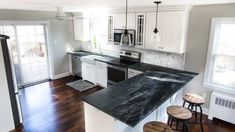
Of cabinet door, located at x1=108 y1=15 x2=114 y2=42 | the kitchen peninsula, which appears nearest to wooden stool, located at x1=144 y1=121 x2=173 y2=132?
the kitchen peninsula

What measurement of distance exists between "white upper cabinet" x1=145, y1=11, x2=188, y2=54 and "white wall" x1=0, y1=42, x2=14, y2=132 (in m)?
3.26

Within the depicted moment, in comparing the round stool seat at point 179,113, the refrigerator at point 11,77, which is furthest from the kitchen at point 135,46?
the refrigerator at point 11,77

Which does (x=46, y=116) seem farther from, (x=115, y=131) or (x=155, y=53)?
(x=155, y=53)

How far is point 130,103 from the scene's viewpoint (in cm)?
242

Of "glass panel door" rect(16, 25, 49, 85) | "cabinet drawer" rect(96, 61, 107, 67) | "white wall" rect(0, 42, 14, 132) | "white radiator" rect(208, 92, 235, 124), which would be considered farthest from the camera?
"glass panel door" rect(16, 25, 49, 85)

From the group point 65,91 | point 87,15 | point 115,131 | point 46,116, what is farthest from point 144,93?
point 87,15

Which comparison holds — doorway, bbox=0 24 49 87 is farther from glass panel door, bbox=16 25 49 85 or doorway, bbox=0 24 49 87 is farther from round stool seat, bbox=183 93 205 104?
round stool seat, bbox=183 93 205 104

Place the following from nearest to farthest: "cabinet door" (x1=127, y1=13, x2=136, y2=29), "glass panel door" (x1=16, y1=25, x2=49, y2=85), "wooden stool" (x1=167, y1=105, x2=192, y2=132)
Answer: "wooden stool" (x1=167, y1=105, x2=192, y2=132)
"cabinet door" (x1=127, y1=13, x2=136, y2=29)
"glass panel door" (x1=16, y1=25, x2=49, y2=85)

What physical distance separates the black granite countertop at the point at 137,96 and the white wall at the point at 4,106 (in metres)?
1.75

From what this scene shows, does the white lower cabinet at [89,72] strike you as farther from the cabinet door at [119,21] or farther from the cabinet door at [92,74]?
the cabinet door at [119,21]

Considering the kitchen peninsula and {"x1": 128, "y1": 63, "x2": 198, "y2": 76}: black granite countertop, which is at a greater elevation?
{"x1": 128, "y1": 63, "x2": 198, "y2": 76}: black granite countertop

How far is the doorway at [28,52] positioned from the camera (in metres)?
5.19

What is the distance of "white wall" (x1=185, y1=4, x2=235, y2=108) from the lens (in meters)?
3.39

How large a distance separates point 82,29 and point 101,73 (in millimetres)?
1805
